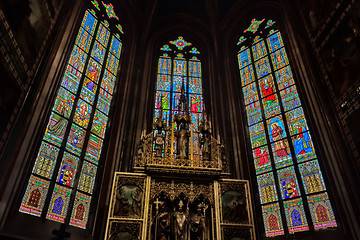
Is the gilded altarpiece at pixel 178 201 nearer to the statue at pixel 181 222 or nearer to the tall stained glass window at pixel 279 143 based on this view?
the statue at pixel 181 222

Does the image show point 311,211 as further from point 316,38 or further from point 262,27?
point 262,27

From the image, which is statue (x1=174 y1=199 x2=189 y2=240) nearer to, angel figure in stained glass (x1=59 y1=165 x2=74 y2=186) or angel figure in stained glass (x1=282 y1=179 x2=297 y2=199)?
angel figure in stained glass (x1=59 y1=165 x2=74 y2=186)

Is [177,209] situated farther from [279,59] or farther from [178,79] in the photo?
[279,59]

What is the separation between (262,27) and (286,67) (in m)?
2.70

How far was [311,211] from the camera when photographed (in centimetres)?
781

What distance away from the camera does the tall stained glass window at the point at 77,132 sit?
7.36m

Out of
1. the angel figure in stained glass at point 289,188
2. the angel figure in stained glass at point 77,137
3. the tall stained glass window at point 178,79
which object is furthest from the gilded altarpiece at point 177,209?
the tall stained glass window at point 178,79

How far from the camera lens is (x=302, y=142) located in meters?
8.93

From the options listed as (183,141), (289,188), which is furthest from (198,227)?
(289,188)

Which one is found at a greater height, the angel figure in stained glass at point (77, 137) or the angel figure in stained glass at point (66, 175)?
the angel figure in stained glass at point (77, 137)

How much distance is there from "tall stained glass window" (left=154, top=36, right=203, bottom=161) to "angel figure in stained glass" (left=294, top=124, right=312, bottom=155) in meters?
3.34

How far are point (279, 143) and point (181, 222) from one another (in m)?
4.24

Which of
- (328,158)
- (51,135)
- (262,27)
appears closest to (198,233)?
(328,158)

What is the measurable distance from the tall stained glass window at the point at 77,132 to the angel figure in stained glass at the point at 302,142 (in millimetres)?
5784
